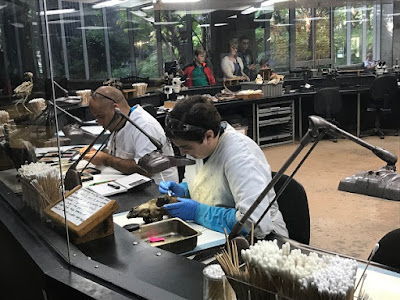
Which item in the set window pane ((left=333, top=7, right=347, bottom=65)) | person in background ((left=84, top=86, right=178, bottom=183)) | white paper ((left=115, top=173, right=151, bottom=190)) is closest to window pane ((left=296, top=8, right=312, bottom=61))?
window pane ((left=333, top=7, right=347, bottom=65))

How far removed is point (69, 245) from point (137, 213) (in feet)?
1.68

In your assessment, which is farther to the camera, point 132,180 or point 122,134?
point 122,134

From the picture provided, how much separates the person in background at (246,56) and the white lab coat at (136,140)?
5.16 m

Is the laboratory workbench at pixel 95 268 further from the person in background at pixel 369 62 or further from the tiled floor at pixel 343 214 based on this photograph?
the person in background at pixel 369 62

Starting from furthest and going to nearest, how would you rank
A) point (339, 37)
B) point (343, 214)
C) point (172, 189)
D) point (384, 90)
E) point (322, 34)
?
1. point (339, 37)
2. point (322, 34)
3. point (384, 90)
4. point (343, 214)
5. point (172, 189)

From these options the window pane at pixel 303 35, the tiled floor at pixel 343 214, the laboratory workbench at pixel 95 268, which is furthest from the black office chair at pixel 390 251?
the window pane at pixel 303 35

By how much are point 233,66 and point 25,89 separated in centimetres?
563

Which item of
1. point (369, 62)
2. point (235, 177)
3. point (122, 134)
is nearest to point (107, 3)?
point (122, 134)

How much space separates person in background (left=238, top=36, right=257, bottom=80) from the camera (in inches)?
311

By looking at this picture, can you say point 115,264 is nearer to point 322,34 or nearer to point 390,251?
point 390,251

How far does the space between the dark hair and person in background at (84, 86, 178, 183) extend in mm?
856

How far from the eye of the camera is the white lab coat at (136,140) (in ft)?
8.96

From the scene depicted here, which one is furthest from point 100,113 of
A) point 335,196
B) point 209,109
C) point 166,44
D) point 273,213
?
point 166,44

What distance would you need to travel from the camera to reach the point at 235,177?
177 centimetres
